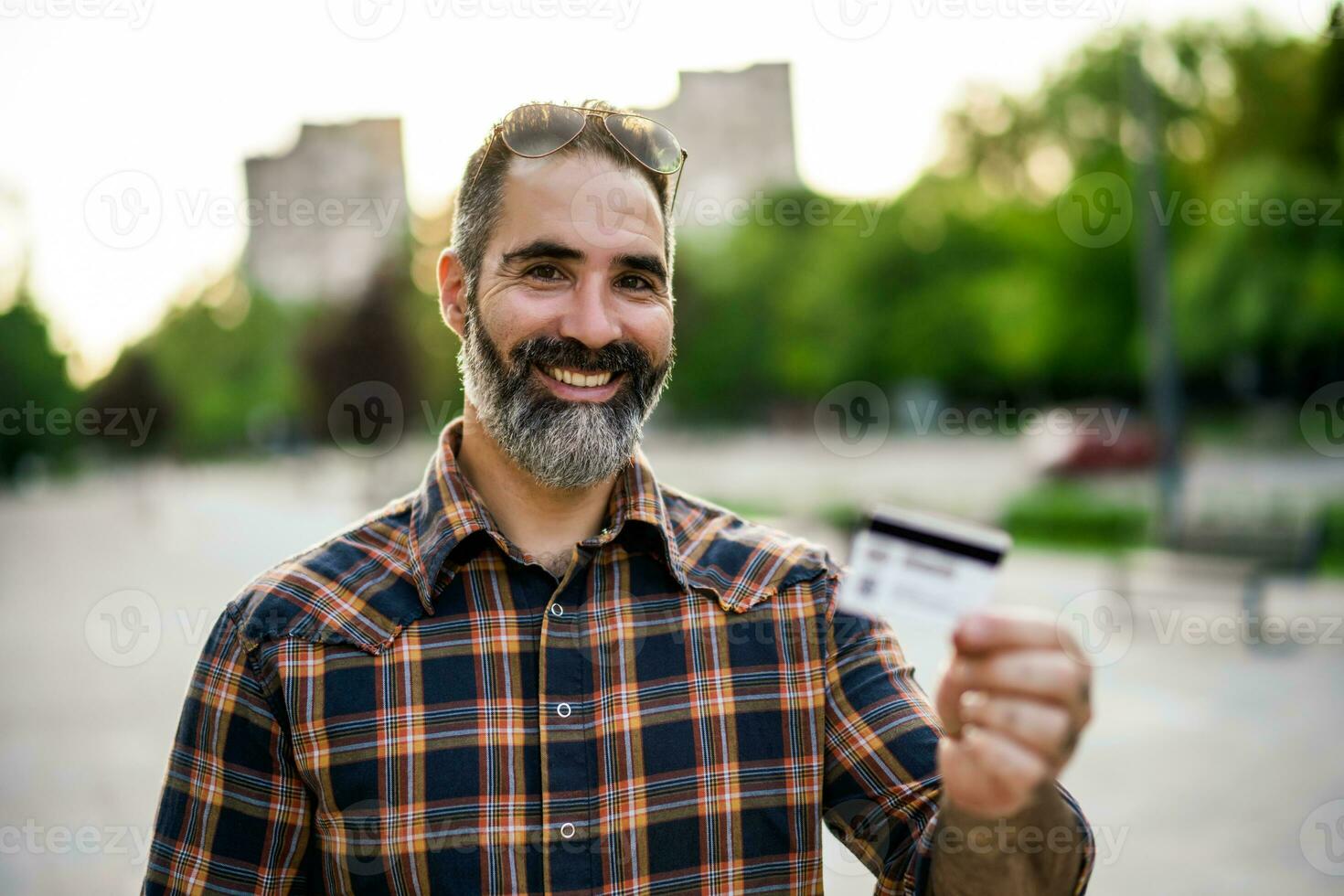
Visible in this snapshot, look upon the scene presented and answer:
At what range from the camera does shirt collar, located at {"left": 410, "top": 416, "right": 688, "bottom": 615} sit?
83.3 inches

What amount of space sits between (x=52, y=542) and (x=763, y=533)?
96.6 ft

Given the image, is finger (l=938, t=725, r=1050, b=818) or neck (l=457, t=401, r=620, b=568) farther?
neck (l=457, t=401, r=620, b=568)

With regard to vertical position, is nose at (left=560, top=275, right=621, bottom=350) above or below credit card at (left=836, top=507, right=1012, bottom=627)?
above

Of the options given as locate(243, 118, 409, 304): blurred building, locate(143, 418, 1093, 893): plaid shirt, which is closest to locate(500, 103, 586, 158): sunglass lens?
locate(143, 418, 1093, 893): plaid shirt

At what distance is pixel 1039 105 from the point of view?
34.1 meters

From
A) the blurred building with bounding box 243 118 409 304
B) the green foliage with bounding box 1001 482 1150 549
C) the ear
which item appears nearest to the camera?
the ear

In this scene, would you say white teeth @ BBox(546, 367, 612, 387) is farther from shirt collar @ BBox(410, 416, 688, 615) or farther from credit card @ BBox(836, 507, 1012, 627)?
credit card @ BBox(836, 507, 1012, 627)

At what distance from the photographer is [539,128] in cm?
230

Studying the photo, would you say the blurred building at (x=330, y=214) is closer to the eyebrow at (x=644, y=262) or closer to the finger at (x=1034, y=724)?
the eyebrow at (x=644, y=262)

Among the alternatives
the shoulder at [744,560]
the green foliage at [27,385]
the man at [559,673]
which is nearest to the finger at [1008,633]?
the man at [559,673]

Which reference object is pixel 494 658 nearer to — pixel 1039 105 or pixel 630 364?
pixel 630 364

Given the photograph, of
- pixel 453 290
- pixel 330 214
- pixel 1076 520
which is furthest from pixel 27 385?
pixel 453 290

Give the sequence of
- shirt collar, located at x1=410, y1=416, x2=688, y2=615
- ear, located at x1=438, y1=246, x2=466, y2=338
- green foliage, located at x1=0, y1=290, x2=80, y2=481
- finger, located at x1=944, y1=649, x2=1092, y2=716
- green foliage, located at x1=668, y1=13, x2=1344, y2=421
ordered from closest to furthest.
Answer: finger, located at x1=944, y1=649, x2=1092, y2=716 < shirt collar, located at x1=410, y1=416, x2=688, y2=615 < ear, located at x1=438, y1=246, x2=466, y2=338 < green foliage, located at x1=668, y1=13, x2=1344, y2=421 < green foliage, located at x1=0, y1=290, x2=80, y2=481

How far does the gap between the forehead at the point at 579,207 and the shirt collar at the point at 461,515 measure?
0.44 metres
